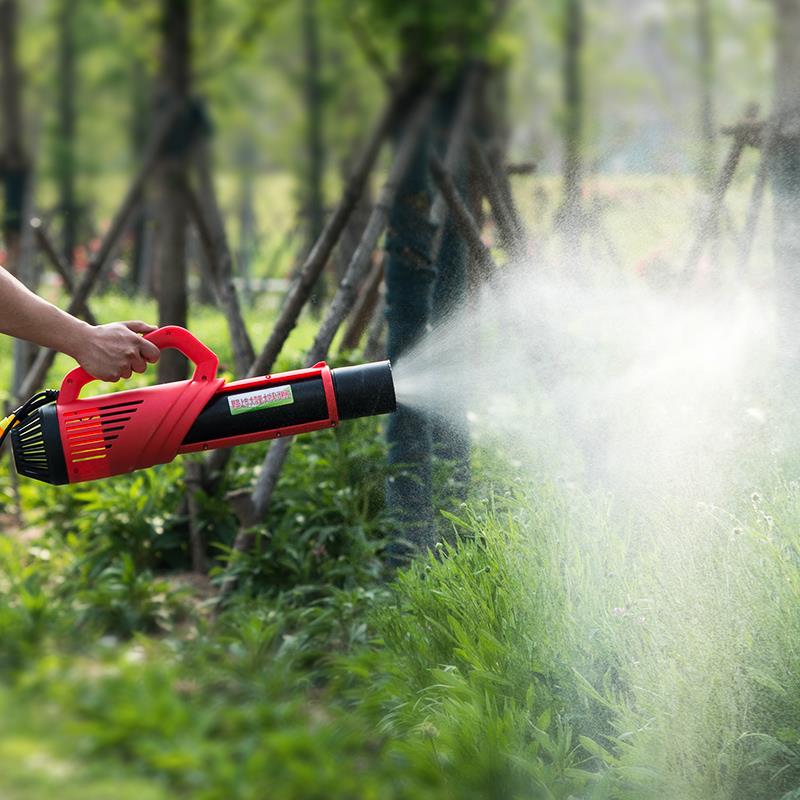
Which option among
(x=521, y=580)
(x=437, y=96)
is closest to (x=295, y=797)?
(x=521, y=580)

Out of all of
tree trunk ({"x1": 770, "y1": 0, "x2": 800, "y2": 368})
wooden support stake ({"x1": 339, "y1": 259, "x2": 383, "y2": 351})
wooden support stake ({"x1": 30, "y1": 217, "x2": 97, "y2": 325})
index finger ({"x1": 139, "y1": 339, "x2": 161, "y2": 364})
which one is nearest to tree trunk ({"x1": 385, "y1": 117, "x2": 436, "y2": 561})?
wooden support stake ({"x1": 339, "y1": 259, "x2": 383, "y2": 351})

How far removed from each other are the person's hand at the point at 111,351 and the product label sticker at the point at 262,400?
198mm

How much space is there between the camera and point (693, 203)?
15.1 feet

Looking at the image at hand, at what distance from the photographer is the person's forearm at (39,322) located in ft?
7.79

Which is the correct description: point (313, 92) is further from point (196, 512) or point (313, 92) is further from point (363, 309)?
point (196, 512)

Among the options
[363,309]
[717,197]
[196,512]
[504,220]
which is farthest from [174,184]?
[717,197]

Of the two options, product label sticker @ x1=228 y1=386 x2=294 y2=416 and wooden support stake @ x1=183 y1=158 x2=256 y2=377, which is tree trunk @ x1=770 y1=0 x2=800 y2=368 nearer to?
wooden support stake @ x1=183 y1=158 x2=256 y2=377

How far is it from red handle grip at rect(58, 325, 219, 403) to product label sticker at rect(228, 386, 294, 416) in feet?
0.27

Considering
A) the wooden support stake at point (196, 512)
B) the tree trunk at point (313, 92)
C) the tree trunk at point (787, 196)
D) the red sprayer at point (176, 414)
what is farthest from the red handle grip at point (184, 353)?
the tree trunk at point (313, 92)

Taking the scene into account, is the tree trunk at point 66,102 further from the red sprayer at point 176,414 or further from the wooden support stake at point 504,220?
the red sprayer at point 176,414

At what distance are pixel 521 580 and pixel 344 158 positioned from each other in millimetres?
12465

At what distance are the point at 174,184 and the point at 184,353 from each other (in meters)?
2.90

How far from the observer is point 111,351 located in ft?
7.87

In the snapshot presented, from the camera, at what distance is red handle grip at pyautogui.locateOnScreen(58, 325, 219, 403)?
8.04 feet
